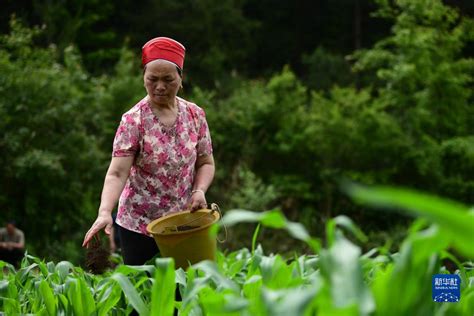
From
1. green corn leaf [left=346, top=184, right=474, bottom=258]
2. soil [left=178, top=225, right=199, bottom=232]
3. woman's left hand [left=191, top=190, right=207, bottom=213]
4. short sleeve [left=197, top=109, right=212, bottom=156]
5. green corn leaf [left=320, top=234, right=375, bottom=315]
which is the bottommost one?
soil [left=178, top=225, right=199, bottom=232]

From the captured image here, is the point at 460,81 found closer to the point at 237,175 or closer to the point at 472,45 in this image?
the point at 237,175

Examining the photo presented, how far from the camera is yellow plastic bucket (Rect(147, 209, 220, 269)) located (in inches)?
115

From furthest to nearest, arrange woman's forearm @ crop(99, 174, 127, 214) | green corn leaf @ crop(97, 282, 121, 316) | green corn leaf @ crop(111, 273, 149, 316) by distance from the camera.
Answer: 1. woman's forearm @ crop(99, 174, 127, 214)
2. green corn leaf @ crop(97, 282, 121, 316)
3. green corn leaf @ crop(111, 273, 149, 316)

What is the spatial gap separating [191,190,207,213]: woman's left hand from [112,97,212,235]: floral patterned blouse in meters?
0.11

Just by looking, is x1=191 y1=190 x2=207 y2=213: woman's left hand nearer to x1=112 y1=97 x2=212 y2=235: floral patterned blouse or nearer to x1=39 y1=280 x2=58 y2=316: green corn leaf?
x1=112 y1=97 x2=212 y2=235: floral patterned blouse

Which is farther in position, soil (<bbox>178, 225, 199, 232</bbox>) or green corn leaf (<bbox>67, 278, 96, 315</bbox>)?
soil (<bbox>178, 225, 199, 232</bbox>)

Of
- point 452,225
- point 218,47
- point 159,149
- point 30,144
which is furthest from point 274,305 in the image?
point 218,47

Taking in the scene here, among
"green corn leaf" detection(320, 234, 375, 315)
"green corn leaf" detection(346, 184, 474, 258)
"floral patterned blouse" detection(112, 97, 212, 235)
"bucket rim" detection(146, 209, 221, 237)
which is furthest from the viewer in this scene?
"floral patterned blouse" detection(112, 97, 212, 235)

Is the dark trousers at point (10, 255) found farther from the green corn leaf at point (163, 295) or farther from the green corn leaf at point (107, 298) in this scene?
the green corn leaf at point (163, 295)

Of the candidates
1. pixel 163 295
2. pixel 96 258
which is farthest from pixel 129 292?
pixel 96 258

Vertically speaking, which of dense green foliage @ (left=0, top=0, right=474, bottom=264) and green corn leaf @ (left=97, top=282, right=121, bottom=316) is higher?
green corn leaf @ (left=97, top=282, right=121, bottom=316)

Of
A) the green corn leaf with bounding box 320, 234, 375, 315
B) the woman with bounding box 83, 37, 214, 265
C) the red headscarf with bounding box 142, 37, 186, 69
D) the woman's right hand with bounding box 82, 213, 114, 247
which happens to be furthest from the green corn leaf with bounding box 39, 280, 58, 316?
the green corn leaf with bounding box 320, 234, 375, 315

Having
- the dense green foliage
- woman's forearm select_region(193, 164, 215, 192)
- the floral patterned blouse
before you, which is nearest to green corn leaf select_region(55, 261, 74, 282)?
the floral patterned blouse

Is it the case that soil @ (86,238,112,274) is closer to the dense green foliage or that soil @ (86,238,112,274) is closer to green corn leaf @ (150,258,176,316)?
green corn leaf @ (150,258,176,316)
